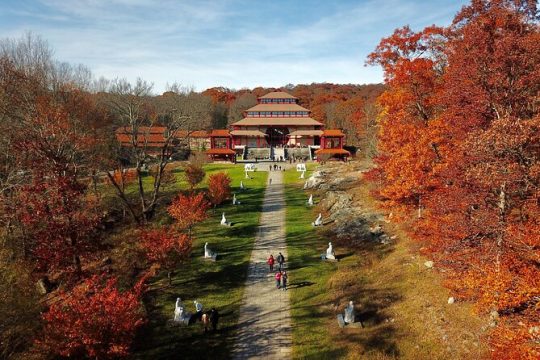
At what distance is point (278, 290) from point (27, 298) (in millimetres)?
10120

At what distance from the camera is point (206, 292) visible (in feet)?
57.3

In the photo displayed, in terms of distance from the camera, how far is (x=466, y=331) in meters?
11.9

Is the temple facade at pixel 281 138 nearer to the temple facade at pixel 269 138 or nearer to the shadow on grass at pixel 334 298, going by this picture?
the temple facade at pixel 269 138

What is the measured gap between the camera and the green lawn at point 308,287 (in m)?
12.9

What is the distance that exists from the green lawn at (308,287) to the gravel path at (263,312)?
433mm

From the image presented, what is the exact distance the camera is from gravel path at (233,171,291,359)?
1288 cm

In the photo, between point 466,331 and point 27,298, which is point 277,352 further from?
point 27,298

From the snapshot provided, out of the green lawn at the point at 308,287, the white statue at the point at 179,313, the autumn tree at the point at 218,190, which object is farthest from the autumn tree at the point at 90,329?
the autumn tree at the point at 218,190

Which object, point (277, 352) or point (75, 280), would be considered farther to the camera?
point (75, 280)

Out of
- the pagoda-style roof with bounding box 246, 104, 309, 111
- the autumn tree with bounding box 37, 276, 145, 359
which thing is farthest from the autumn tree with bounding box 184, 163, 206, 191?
the pagoda-style roof with bounding box 246, 104, 309, 111

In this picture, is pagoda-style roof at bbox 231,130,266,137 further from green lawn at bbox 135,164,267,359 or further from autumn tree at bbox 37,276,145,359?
autumn tree at bbox 37,276,145,359

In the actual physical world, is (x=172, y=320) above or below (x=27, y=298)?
below

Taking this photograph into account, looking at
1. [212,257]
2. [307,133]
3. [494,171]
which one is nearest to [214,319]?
[212,257]

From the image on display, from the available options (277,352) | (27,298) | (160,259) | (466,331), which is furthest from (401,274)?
(27,298)
